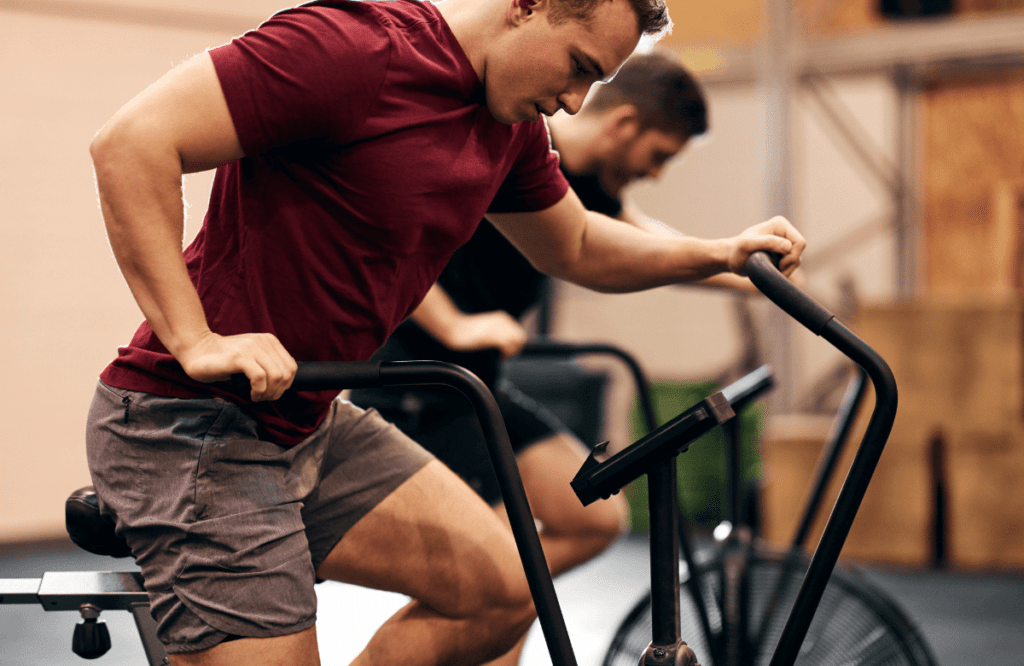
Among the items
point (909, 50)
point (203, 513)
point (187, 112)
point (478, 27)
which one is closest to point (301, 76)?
point (187, 112)

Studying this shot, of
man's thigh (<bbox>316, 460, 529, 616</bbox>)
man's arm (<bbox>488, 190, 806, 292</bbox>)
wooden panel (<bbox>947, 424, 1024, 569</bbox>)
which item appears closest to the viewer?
man's thigh (<bbox>316, 460, 529, 616</bbox>)

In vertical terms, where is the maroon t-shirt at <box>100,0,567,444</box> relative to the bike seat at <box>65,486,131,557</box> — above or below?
above

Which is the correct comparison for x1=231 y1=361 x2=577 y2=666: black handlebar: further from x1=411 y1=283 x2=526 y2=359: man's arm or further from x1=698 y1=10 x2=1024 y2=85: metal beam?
x1=698 y1=10 x2=1024 y2=85: metal beam

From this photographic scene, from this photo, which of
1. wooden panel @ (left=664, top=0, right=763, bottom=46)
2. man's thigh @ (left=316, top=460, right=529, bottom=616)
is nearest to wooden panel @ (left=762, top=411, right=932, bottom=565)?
wooden panel @ (left=664, top=0, right=763, bottom=46)

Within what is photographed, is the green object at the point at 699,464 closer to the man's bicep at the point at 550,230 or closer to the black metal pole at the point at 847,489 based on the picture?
the man's bicep at the point at 550,230

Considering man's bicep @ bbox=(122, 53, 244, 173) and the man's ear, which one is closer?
man's bicep @ bbox=(122, 53, 244, 173)

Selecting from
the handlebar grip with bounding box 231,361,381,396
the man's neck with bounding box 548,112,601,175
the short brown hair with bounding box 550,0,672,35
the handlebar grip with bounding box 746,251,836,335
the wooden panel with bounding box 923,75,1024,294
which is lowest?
the handlebar grip with bounding box 231,361,381,396

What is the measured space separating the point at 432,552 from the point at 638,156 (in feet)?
4.05

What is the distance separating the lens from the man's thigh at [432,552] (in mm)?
1365

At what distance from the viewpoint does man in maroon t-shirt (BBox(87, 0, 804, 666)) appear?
3.36 ft

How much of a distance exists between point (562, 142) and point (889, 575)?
3.07 metres

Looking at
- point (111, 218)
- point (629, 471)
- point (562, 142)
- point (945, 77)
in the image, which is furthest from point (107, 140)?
point (945, 77)

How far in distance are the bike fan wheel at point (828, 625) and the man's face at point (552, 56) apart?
1.31 m

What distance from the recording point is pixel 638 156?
7.48ft
